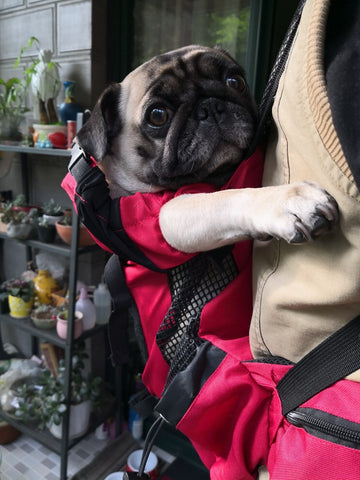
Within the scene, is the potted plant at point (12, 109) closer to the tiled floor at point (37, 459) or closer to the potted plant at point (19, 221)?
the potted plant at point (19, 221)

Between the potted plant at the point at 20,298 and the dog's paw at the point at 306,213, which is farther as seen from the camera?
the potted plant at the point at 20,298

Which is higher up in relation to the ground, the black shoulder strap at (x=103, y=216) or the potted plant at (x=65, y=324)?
the black shoulder strap at (x=103, y=216)

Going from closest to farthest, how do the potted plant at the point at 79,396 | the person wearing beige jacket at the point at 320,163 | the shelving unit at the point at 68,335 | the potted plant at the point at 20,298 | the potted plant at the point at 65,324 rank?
the person wearing beige jacket at the point at 320,163 → the shelving unit at the point at 68,335 → the potted plant at the point at 65,324 → the potted plant at the point at 79,396 → the potted plant at the point at 20,298

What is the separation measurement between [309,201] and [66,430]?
1874mm

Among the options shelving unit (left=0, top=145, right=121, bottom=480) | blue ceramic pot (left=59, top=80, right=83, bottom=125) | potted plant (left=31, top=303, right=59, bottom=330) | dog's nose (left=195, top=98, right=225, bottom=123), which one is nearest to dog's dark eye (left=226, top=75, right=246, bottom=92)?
dog's nose (left=195, top=98, right=225, bottom=123)

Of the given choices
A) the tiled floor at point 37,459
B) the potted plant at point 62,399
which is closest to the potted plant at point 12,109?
the potted plant at point 62,399

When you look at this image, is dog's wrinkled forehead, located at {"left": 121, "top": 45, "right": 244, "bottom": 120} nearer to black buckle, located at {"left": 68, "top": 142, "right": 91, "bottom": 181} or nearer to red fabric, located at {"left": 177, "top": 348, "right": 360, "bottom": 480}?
black buckle, located at {"left": 68, "top": 142, "right": 91, "bottom": 181}

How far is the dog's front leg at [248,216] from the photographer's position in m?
0.49

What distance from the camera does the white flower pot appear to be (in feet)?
6.56

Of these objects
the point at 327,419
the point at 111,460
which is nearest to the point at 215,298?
the point at 327,419

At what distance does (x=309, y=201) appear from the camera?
0.49 meters

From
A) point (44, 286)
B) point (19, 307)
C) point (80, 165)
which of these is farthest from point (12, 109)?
point (80, 165)

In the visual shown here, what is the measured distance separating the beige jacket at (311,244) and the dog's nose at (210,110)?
247 millimetres

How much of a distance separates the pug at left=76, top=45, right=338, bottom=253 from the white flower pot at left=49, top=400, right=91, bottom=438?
4.91ft
